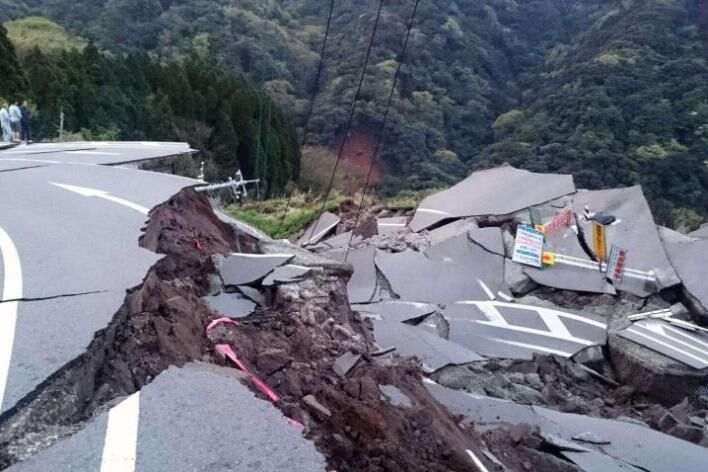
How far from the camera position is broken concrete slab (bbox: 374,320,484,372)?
741 cm

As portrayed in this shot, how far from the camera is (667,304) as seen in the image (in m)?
11.1

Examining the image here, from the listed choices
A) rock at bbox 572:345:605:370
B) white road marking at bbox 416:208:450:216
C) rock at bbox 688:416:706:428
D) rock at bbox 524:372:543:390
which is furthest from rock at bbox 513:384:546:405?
white road marking at bbox 416:208:450:216

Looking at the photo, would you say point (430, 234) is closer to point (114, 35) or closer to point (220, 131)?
point (220, 131)

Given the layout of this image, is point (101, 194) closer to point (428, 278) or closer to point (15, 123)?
point (428, 278)

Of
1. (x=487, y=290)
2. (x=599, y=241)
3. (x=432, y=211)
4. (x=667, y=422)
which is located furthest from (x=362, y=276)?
(x=667, y=422)

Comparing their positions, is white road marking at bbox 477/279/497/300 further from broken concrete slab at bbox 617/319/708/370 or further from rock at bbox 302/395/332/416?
rock at bbox 302/395/332/416

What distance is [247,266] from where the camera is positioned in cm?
498

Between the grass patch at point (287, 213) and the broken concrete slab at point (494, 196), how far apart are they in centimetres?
292

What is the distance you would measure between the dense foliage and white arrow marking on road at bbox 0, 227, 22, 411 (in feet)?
53.2

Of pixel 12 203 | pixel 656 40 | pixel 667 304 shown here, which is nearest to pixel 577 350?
pixel 667 304

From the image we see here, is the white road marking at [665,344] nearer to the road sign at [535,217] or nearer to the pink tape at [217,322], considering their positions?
the road sign at [535,217]

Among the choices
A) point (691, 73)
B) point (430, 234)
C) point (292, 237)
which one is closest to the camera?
point (430, 234)

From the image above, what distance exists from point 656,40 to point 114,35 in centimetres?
4389

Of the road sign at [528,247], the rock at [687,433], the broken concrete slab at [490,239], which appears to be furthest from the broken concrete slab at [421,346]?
the broken concrete slab at [490,239]
